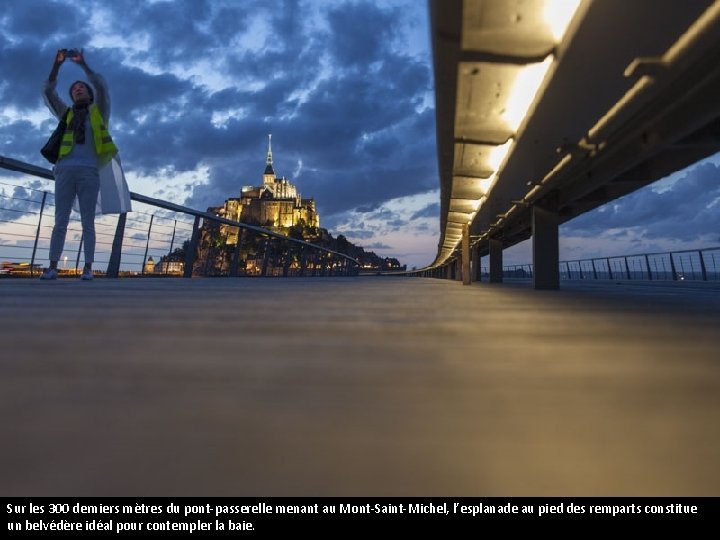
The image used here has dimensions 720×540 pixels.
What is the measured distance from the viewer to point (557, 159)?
4.07 metres

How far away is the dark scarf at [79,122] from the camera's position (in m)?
3.65

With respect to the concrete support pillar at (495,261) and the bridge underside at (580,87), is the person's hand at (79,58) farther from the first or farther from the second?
the concrete support pillar at (495,261)

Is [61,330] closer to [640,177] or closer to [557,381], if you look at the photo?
[557,381]

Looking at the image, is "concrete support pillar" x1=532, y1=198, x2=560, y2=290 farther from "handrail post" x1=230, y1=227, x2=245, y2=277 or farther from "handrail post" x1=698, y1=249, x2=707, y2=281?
"handrail post" x1=698, y1=249, x2=707, y2=281

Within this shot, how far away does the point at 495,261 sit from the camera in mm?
12188

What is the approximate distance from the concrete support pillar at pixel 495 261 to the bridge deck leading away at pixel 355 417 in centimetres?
1102

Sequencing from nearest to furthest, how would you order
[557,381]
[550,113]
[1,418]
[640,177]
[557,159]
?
[1,418] → [557,381] → [550,113] → [557,159] → [640,177]

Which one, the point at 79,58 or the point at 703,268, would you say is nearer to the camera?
the point at 79,58

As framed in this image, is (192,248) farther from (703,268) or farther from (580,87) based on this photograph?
(703,268)

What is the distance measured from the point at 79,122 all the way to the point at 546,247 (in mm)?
4979

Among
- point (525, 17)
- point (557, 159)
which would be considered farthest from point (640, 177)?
point (525, 17)

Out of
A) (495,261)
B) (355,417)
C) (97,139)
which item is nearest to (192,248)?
(97,139)

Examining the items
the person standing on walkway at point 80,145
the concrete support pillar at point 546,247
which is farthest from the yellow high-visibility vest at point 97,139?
the concrete support pillar at point 546,247
